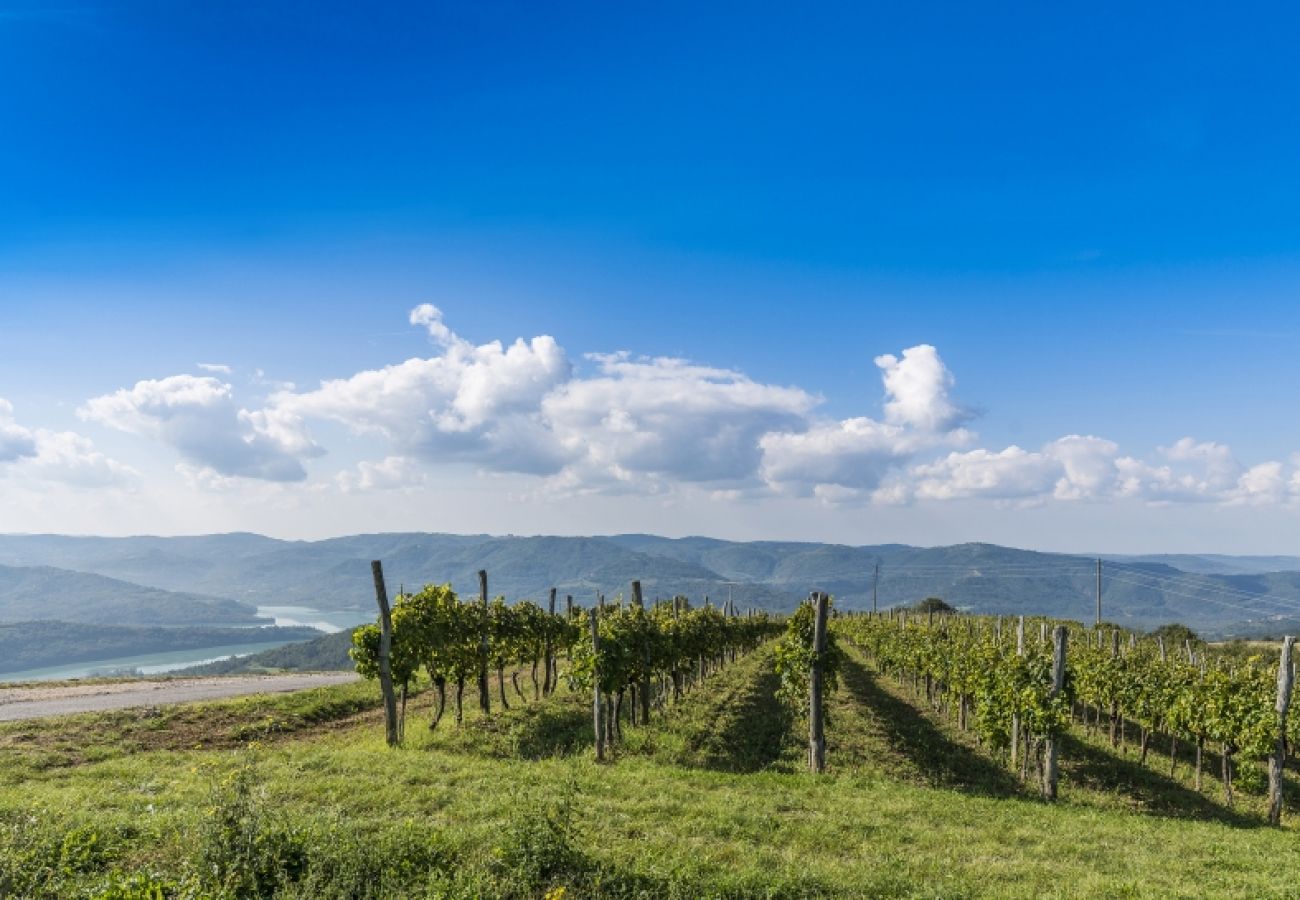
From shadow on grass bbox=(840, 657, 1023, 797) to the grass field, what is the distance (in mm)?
185

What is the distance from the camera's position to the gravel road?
26.8m

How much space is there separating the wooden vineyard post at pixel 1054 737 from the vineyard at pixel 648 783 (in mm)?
77

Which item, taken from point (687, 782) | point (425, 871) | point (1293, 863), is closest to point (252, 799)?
point (425, 871)

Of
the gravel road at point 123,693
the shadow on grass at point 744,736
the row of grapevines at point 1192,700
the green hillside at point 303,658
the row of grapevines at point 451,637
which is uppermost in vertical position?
the row of grapevines at point 451,637

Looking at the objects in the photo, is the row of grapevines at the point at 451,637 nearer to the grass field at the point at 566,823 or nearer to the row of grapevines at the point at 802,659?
the grass field at the point at 566,823

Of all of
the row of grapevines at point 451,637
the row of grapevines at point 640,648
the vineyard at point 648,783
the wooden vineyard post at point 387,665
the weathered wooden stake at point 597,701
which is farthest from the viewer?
the row of grapevines at point 451,637

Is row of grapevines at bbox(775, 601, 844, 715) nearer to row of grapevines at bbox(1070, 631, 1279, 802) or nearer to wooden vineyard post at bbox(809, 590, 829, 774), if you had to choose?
wooden vineyard post at bbox(809, 590, 829, 774)

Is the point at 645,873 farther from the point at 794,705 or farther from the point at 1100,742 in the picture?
the point at 1100,742

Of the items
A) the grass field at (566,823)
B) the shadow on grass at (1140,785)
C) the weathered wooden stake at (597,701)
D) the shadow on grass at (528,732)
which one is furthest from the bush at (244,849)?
the shadow on grass at (1140,785)

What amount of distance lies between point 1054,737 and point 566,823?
48.4 feet

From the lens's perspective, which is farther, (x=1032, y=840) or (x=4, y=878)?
(x=1032, y=840)

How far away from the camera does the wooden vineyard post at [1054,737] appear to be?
1806 centimetres

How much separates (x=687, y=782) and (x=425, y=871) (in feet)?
23.4

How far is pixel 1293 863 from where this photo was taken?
1177cm
